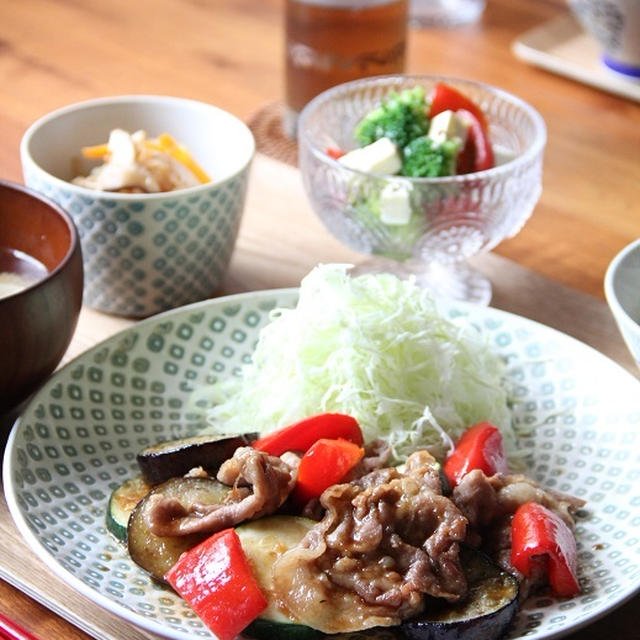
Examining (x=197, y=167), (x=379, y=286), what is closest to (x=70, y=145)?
(x=197, y=167)

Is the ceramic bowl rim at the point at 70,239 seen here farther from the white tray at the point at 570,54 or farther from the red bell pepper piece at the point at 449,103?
the white tray at the point at 570,54

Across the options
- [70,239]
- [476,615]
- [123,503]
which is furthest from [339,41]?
[476,615]

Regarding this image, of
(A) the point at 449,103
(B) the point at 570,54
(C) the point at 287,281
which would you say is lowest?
(C) the point at 287,281

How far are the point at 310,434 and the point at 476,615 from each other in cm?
44

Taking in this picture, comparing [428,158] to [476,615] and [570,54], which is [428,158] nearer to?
[476,615]

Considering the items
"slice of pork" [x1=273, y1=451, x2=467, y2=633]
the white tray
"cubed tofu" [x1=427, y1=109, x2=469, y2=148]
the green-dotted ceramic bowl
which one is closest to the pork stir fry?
"slice of pork" [x1=273, y1=451, x2=467, y2=633]

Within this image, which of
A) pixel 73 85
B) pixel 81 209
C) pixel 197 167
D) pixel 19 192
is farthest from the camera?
pixel 73 85

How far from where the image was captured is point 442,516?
56.2 inches

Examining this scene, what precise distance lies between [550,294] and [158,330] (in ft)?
2.79

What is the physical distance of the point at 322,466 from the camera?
154 cm

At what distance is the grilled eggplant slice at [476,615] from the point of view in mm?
1323

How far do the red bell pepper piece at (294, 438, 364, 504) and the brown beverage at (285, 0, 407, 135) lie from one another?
4.73 ft

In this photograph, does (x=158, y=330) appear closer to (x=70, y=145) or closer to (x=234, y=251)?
(x=234, y=251)

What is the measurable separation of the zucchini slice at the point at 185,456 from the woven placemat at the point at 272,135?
128 centimetres
